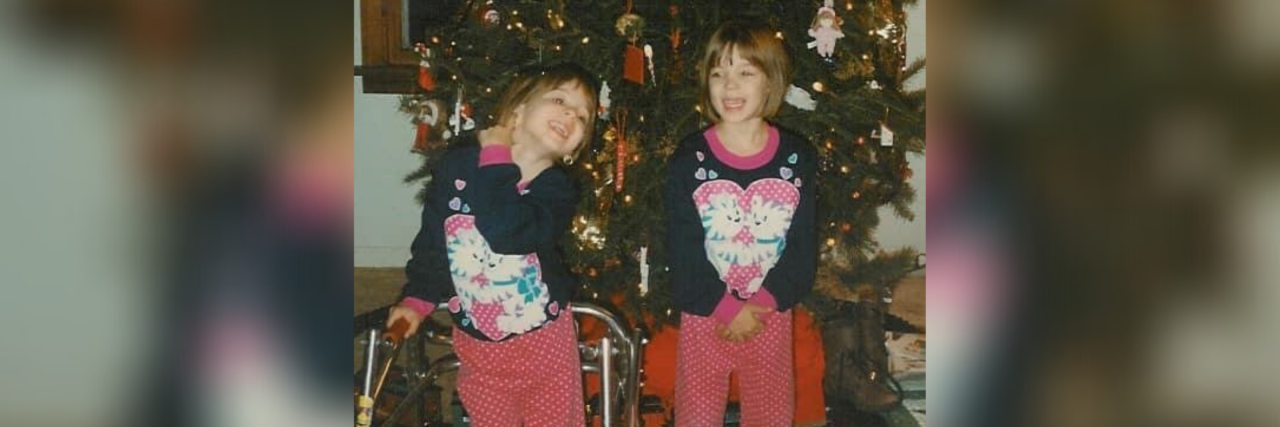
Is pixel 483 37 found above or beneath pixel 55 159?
above

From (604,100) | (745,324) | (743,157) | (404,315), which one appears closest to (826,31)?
(743,157)

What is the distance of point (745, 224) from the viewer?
1372mm

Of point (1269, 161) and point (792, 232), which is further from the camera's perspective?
point (792, 232)

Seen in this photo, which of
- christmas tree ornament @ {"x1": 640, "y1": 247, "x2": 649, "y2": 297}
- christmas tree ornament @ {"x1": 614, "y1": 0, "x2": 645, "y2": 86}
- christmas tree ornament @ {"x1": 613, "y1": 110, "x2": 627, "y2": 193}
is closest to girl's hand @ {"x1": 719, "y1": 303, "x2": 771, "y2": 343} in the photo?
christmas tree ornament @ {"x1": 640, "y1": 247, "x2": 649, "y2": 297}

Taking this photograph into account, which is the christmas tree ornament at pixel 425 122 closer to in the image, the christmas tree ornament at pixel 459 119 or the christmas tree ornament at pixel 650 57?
the christmas tree ornament at pixel 459 119

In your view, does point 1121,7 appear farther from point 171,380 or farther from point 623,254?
point 171,380

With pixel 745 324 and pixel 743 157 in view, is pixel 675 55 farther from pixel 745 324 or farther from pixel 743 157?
pixel 745 324

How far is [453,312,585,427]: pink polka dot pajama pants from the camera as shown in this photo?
4.54ft

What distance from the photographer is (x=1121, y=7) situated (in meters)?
0.94

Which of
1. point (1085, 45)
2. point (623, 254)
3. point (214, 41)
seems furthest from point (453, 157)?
point (1085, 45)

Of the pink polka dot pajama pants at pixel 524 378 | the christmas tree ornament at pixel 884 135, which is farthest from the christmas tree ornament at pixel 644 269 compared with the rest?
the christmas tree ornament at pixel 884 135

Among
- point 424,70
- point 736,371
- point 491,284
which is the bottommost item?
point 736,371

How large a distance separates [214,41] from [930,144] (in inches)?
28.2

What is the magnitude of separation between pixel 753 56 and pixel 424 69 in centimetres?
45
